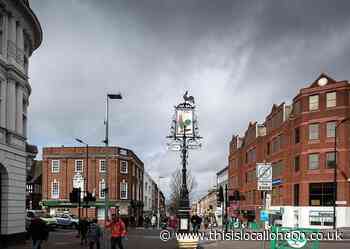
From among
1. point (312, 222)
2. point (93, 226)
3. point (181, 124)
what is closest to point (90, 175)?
point (312, 222)

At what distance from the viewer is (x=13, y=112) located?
28859mm

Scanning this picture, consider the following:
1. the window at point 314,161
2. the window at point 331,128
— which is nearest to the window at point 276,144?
the window at point 314,161

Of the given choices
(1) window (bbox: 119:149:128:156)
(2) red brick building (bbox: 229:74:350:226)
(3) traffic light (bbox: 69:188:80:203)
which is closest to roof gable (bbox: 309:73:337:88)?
(2) red brick building (bbox: 229:74:350:226)

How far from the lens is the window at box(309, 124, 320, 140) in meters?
69.3

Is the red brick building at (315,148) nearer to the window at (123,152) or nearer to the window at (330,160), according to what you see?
the window at (330,160)

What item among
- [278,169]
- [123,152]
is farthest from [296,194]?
[123,152]

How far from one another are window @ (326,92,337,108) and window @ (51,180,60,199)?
1508 inches

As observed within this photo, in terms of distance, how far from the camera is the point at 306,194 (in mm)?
69688

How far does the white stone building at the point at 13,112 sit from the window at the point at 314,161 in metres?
44.7

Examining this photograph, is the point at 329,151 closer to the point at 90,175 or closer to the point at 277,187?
the point at 277,187

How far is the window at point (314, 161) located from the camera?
68.9m

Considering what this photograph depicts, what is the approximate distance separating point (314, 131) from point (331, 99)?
4190 millimetres

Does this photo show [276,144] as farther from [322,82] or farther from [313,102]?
[322,82]

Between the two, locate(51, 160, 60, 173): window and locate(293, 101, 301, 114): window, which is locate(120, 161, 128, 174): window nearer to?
locate(51, 160, 60, 173): window
